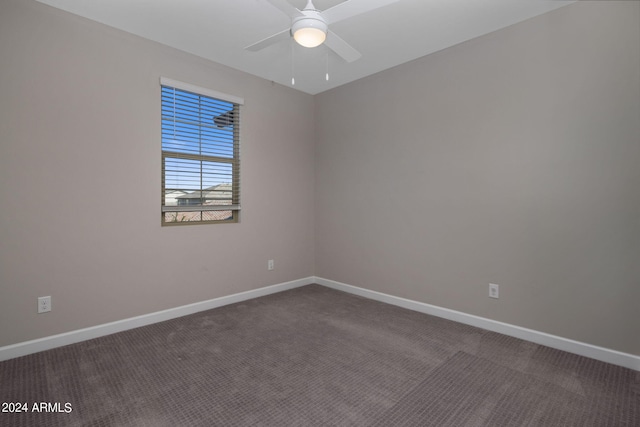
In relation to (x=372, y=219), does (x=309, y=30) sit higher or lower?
higher

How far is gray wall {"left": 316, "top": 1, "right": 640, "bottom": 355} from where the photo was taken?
2158mm

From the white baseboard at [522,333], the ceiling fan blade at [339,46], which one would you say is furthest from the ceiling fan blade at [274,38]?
the white baseboard at [522,333]

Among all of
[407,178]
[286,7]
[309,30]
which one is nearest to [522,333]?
[407,178]

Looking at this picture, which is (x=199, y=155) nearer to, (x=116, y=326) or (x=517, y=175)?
(x=116, y=326)

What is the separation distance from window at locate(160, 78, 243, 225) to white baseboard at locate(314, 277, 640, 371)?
198 centimetres

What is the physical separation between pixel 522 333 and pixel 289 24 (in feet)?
10.5

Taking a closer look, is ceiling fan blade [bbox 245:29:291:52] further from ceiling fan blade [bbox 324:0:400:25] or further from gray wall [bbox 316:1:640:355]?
gray wall [bbox 316:1:640:355]

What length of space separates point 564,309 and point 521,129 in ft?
4.72

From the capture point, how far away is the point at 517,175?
2586mm

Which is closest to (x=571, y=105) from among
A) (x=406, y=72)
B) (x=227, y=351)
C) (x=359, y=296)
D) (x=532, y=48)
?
(x=532, y=48)

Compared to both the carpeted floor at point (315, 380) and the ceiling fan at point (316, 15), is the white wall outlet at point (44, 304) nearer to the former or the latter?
the carpeted floor at point (315, 380)

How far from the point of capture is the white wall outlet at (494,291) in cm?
270

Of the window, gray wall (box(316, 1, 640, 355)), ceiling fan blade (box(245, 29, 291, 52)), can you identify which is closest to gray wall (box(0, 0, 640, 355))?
gray wall (box(316, 1, 640, 355))

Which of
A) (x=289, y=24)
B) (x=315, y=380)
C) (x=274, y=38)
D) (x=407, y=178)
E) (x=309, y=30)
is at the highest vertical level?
(x=289, y=24)
